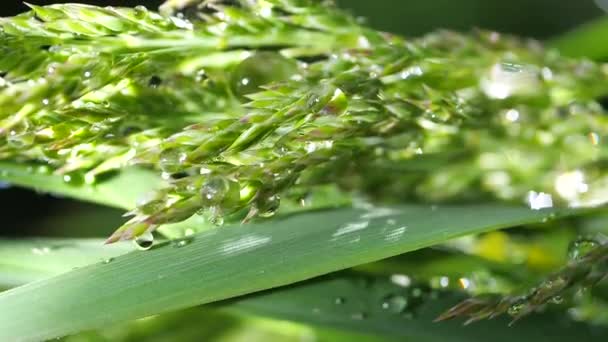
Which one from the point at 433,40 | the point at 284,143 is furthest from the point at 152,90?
the point at 433,40

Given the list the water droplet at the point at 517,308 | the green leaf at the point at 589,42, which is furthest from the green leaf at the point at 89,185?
the green leaf at the point at 589,42

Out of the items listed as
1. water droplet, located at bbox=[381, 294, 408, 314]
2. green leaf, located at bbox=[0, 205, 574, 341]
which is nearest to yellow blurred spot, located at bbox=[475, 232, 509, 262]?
water droplet, located at bbox=[381, 294, 408, 314]

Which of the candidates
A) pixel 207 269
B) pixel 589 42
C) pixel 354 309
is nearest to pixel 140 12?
pixel 207 269

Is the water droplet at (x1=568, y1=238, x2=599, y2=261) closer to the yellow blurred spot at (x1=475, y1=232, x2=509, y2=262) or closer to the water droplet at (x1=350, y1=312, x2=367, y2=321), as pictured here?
the water droplet at (x1=350, y1=312, x2=367, y2=321)

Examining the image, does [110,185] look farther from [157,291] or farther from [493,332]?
[493,332]

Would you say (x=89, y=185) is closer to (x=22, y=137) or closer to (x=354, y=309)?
(x=22, y=137)

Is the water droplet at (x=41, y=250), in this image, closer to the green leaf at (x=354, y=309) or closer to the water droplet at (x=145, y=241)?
the green leaf at (x=354, y=309)
